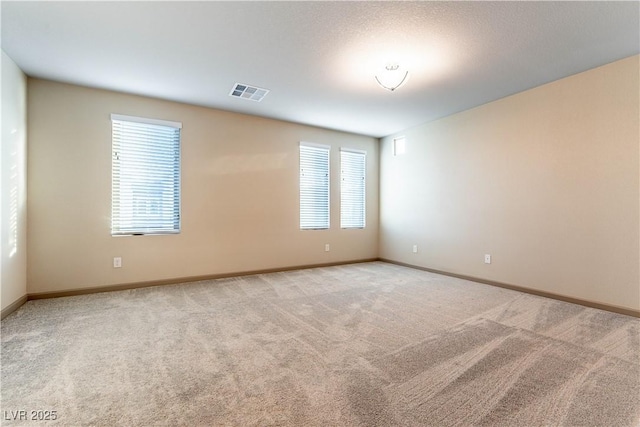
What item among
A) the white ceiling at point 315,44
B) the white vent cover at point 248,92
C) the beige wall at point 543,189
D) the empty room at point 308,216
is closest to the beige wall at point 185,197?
the empty room at point 308,216

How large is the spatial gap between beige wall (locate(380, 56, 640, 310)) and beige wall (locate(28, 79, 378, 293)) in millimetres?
1752

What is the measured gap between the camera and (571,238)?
332 cm

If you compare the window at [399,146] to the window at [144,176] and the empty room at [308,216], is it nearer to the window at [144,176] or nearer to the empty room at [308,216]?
the empty room at [308,216]

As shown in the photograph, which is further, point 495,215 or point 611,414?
point 495,215

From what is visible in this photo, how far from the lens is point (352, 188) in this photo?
5.84 metres

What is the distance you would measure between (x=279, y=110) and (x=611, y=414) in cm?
453

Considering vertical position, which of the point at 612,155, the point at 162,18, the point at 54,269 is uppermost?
the point at 162,18

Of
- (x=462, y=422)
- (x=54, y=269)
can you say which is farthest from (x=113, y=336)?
(x=462, y=422)

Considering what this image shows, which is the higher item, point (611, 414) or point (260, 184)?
point (260, 184)

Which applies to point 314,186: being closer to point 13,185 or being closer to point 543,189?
point 543,189

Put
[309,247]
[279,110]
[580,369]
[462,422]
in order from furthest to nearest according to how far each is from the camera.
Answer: [309,247] < [279,110] < [580,369] < [462,422]

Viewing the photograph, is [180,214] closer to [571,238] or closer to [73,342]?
[73,342]

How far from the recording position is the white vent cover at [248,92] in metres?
3.63

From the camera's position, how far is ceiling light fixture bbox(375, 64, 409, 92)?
3012mm
